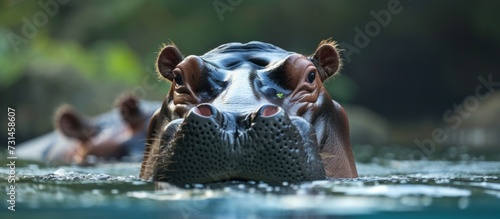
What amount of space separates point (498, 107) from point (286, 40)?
5369mm

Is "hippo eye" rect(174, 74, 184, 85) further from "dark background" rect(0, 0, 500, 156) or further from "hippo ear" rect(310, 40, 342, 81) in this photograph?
"dark background" rect(0, 0, 500, 156)

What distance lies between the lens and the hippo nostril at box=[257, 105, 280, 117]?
4.32 meters

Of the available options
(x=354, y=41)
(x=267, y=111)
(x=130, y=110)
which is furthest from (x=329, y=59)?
(x=354, y=41)

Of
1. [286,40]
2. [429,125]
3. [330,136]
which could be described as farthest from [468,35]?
[330,136]

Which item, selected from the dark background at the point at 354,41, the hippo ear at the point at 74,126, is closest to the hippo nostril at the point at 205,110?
the hippo ear at the point at 74,126

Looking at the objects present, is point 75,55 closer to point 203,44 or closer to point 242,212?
point 203,44

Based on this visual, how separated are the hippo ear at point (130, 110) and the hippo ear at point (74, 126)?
0.83m

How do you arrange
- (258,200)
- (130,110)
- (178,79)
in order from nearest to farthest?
(258,200), (178,79), (130,110)

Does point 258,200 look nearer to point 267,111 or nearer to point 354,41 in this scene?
point 267,111

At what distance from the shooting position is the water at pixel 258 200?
142 inches

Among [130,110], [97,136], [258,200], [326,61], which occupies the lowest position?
[258,200]

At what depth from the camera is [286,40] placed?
2036 centimetres

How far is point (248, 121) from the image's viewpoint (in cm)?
440

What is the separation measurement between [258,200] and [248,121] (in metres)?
0.67
